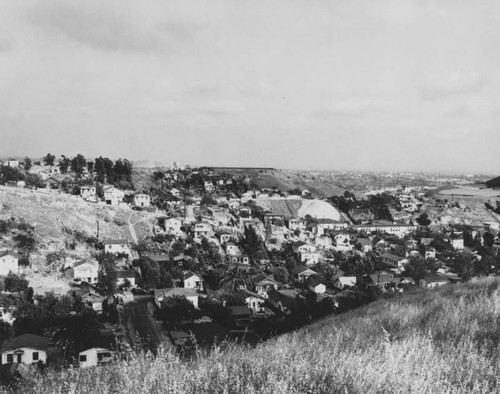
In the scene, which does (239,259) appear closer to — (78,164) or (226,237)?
(226,237)

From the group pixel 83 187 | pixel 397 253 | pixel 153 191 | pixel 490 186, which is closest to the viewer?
pixel 397 253

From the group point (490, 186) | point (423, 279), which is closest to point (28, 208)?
point (423, 279)

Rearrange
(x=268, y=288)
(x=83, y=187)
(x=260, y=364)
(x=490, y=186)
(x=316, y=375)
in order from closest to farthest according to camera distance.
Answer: (x=316, y=375) < (x=260, y=364) < (x=268, y=288) < (x=83, y=187) < (x=490, y=186)

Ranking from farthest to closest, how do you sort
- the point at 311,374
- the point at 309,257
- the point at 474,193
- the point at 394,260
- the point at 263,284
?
1. the point at 474,193
2. the point at 309,257
3. the point at 394,260
4. the point at 263,284
5. the point at 311,374

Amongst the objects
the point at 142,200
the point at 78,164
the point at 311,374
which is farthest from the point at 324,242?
the point at 311,374

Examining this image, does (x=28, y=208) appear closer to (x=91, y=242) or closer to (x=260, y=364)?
(x=91, y=242)

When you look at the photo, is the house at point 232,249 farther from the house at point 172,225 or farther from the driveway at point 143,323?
the driveway at point 143,323
